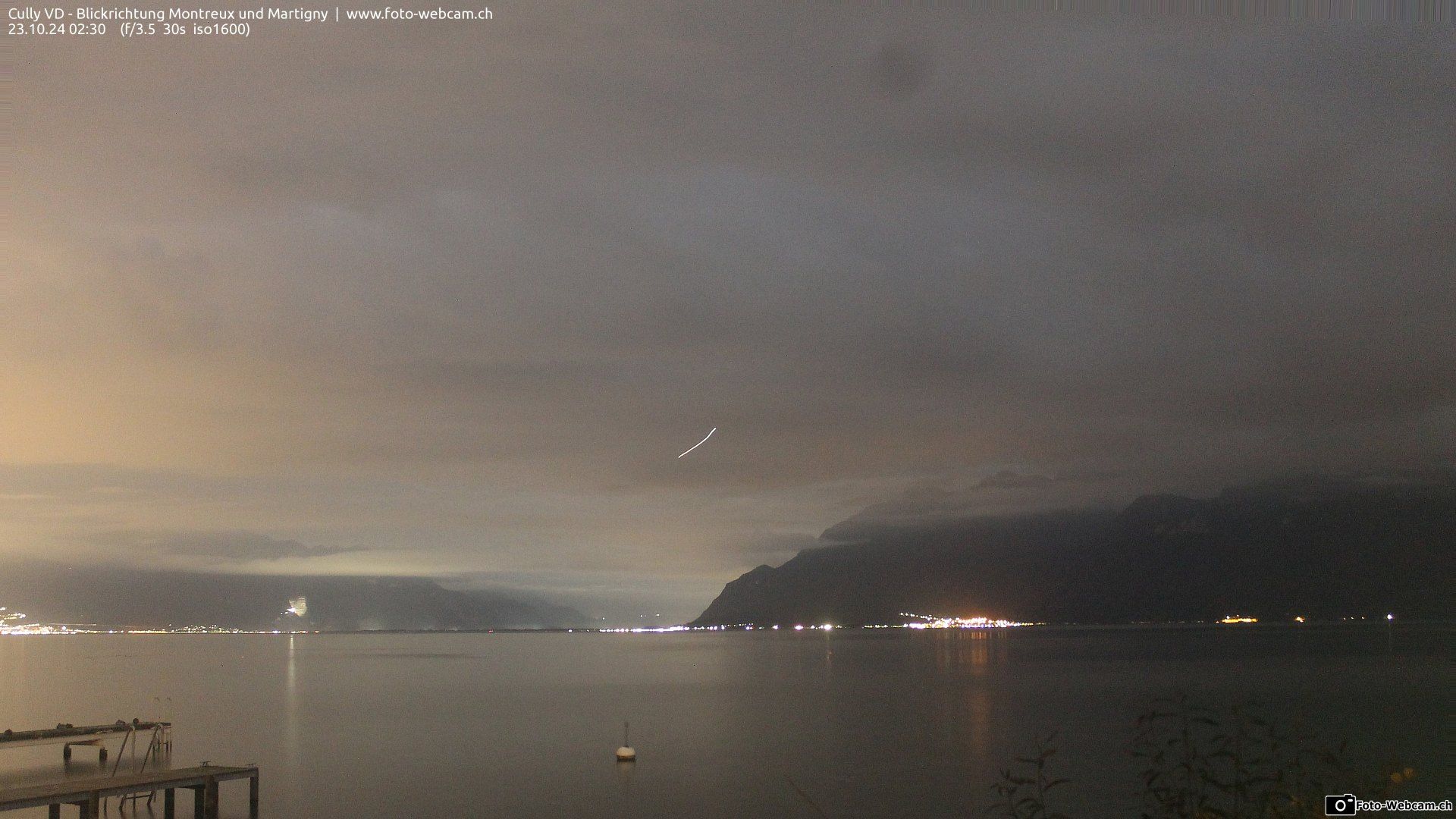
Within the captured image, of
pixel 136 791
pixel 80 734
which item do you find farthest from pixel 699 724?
pixel 136 791

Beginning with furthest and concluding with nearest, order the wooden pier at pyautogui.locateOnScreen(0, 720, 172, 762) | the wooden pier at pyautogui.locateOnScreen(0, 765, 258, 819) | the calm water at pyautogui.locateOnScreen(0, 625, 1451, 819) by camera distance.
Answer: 1. the wooden pier at pyautogui.locateOnScreen(0, 720, 172, 762)
2. the calm water at pyautogui.locateOnScreen(0, 625, 1451, 819)
3. the wooden pier at pyautogui.locateOnScreen(0, 765, 258, 819)

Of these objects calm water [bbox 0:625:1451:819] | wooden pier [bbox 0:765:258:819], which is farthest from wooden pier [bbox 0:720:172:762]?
wooden pier [bbox 0:765:258:819]

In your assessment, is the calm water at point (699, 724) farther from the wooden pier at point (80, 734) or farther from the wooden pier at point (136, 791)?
the wooden pier at point (136, 791)

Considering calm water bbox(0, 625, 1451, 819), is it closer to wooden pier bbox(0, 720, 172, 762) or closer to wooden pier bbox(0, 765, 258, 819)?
wooden pier bbox(0, 720, 172, 762)

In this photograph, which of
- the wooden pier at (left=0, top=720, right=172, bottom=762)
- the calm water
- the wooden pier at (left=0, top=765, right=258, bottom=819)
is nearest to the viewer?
the wooden pier at (left=0, top=765, right=258, bottom=819)

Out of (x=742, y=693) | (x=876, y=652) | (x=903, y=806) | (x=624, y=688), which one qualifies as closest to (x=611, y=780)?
(x=903, y=806)

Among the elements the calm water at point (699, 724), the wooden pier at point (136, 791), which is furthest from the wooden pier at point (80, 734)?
the wooden pier at point (136, 791)

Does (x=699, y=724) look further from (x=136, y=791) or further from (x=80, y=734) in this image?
(x=136, y=791)
